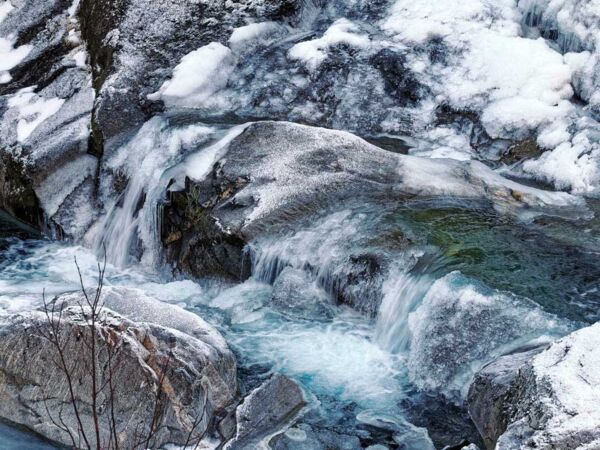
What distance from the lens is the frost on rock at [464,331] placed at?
Result: 6085 millimetres

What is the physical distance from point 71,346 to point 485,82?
→ 607 cm

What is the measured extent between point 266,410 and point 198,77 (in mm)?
5461

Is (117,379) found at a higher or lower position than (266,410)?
higher

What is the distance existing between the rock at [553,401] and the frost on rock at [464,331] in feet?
2.36

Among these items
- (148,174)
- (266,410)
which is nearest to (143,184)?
(148,174)

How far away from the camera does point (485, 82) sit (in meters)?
9.91

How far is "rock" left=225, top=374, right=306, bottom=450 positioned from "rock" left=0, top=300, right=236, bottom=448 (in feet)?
0.64

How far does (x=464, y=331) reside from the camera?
20.6 ft

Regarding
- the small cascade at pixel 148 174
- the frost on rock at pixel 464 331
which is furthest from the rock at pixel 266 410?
the small cascade at pixel 148 174

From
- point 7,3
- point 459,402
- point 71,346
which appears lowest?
point 459,402

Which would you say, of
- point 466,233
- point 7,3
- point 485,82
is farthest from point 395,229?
point 7,3

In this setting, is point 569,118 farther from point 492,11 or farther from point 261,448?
point 261,448

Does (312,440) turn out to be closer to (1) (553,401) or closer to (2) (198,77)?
(1) (553,401)

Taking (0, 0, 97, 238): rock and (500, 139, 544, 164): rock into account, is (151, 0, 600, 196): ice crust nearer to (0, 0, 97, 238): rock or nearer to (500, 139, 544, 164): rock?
(500, 139, 544, 164): rock
